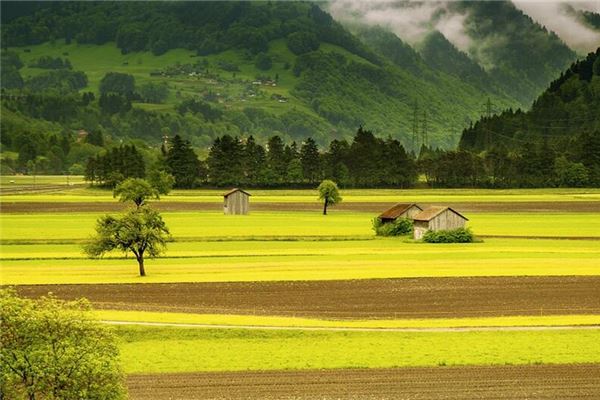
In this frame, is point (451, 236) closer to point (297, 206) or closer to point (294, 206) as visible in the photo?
point (294, 206)

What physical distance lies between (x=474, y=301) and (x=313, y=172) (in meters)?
141

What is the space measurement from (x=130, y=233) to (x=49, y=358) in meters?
43.0

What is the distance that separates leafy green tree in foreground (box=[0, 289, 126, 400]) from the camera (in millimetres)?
29422

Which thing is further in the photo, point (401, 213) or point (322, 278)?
point (401, 213)

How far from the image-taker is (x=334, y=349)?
4500cm

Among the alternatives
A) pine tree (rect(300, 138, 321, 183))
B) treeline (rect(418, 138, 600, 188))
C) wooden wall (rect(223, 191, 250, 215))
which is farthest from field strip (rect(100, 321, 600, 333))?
pine tree (rect(300, 138, 321, 183))

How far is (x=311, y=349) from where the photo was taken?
1775 inches

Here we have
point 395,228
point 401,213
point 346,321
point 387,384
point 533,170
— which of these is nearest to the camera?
point 387,384

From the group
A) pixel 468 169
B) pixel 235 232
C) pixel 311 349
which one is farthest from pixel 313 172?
pixel 311 349

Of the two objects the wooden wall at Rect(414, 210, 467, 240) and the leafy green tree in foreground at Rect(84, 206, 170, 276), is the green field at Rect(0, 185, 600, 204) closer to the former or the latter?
the wooden wall at Rect(414, 210, 467, 240)

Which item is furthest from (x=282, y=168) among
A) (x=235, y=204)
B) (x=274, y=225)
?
(x=274, y=225)

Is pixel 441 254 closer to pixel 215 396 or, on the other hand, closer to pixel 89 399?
pixel 215 396

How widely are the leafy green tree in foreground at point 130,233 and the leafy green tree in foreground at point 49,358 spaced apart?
4076 cm

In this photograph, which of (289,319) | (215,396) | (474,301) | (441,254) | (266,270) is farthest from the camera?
(441,254)
